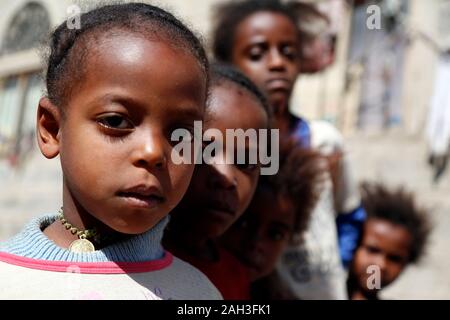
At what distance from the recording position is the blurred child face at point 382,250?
233cm

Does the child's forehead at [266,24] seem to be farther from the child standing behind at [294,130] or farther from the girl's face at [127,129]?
the girl's face at [127,129]

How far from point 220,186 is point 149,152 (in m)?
0.49

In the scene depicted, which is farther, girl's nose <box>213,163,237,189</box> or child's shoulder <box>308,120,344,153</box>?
child's shoulder <box>308,120,344,153</box>

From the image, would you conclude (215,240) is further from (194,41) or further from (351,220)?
(351,220)

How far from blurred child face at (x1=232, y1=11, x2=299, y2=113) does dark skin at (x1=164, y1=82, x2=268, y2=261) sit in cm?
53

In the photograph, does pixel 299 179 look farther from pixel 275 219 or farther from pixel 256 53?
pixel 256 53

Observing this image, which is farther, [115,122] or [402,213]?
[402,213]

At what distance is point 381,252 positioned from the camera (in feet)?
7.72

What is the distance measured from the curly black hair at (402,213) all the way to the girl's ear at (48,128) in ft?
5.74

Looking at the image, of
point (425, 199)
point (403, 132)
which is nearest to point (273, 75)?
point (425, 199)

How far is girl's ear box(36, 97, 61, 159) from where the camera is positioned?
1.05m

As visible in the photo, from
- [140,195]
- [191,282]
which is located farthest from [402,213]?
[140,195]

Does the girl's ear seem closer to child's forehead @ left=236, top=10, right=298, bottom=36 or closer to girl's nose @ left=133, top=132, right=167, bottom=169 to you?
girl's nose @ left=133, top=132, right=167, bottom=169

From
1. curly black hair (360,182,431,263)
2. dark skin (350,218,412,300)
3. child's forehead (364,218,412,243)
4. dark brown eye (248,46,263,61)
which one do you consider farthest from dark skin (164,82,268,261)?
curly black hair (360,182,431,263)
